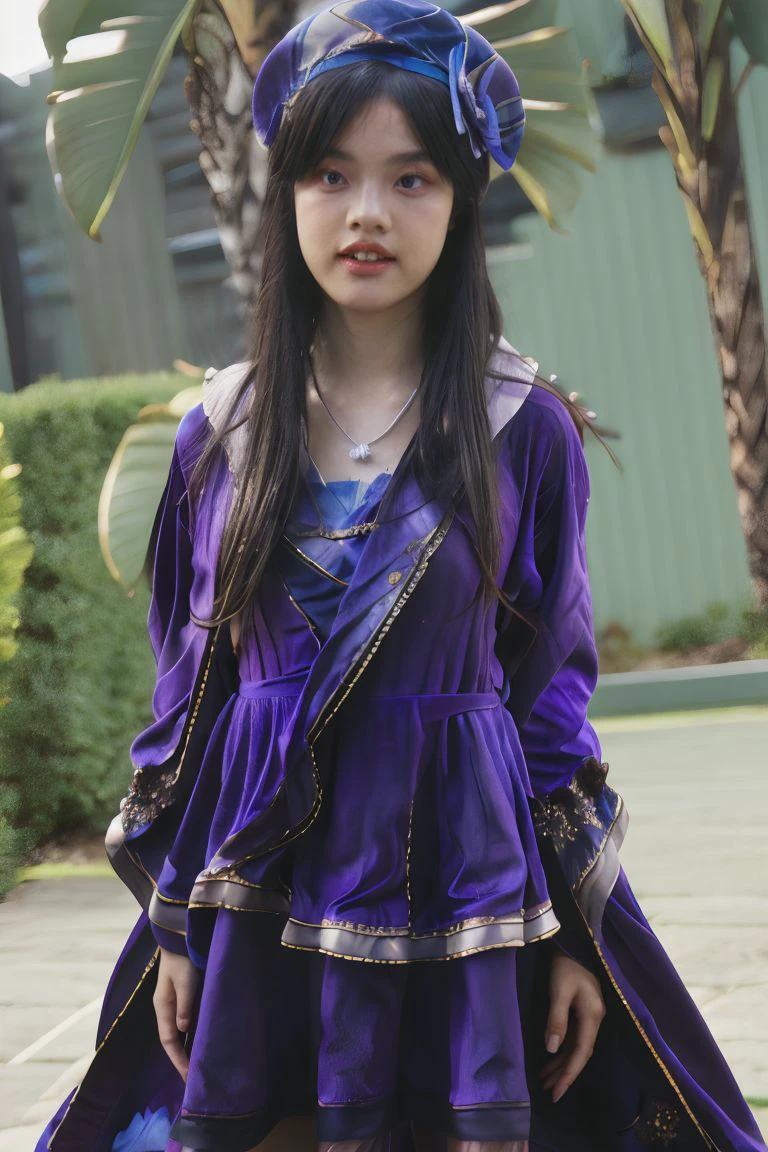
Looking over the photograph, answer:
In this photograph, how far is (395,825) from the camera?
1.61 metres

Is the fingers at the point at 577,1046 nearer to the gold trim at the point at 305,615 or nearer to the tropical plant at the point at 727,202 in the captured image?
the gold trim at the point at 305,615

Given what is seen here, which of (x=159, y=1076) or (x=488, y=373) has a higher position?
(x=488, y=373)

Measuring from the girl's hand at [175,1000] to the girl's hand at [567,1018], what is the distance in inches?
16.9

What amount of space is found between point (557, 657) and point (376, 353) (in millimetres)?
433

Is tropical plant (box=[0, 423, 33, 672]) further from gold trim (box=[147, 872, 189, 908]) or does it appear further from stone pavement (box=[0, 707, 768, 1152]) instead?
gold trim (box=[147, 872, 189, 908])

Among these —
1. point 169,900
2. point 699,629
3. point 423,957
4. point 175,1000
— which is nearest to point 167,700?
point 169,900

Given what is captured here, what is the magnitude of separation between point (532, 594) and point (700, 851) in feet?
9.74

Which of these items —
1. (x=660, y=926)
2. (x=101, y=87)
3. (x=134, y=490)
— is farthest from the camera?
(x=101, y=87)

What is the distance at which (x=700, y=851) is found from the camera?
4.50 metres

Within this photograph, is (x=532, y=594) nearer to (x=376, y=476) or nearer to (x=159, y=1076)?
(x=376, y=476)

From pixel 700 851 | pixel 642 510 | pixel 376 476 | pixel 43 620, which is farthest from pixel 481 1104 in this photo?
pixel 642 510

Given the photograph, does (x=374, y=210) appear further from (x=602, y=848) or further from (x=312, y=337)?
(x=602, y=848)

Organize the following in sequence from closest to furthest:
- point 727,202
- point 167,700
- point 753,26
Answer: point 167,700 → point 753,26 → point 727,202

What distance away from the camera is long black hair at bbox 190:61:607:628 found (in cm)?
162
